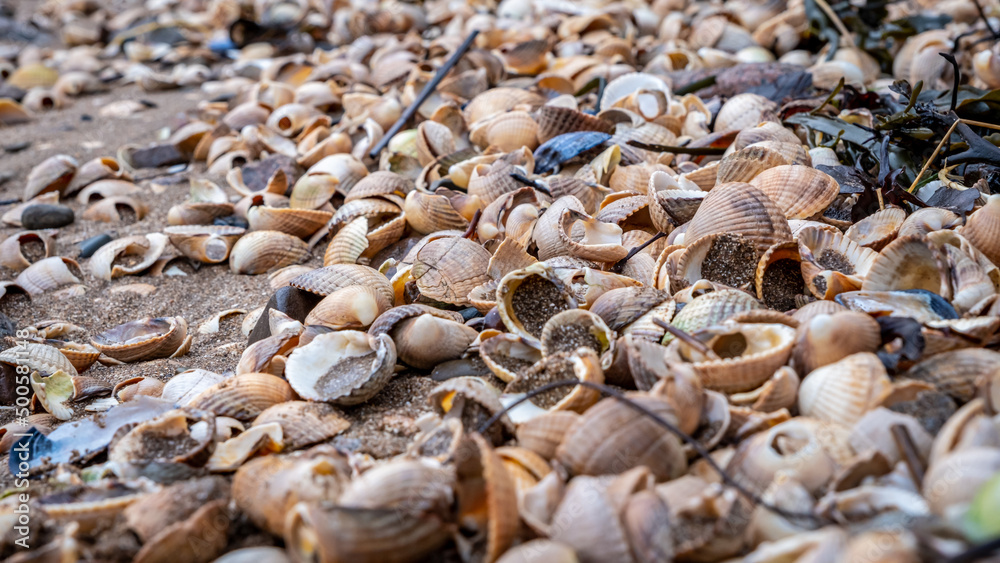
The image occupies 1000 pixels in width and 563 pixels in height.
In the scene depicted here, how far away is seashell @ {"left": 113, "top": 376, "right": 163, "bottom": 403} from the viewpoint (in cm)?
208

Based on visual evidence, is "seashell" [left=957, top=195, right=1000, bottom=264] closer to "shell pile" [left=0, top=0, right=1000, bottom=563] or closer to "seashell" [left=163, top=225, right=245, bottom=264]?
"shell pile" [left=0, top=0, right=1000, bottom=563]

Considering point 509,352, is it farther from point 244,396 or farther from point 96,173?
point 96,173

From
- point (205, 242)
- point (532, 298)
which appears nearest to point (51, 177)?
point (205, 242)

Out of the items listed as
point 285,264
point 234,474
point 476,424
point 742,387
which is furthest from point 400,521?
point 285,264

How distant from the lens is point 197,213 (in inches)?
129

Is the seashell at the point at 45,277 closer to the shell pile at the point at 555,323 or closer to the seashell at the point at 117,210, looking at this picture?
the shell pile at the point at 555,323

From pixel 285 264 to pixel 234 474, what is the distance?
4.70 ft

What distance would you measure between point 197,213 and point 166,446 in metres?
1.84

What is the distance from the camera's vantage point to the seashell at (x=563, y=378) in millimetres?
1625

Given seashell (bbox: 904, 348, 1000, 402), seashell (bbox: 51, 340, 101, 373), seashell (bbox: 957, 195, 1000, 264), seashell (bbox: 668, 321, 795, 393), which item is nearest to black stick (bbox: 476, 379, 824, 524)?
seashell (bbox: 668, 321, 795, 393)

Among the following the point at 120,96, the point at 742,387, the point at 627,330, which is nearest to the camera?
the point at 742,387

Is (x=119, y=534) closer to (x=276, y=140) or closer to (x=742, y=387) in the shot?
(x=742, y=387)

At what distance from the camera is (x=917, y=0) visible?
4.89 metres

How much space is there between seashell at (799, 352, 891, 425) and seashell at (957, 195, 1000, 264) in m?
0.57
